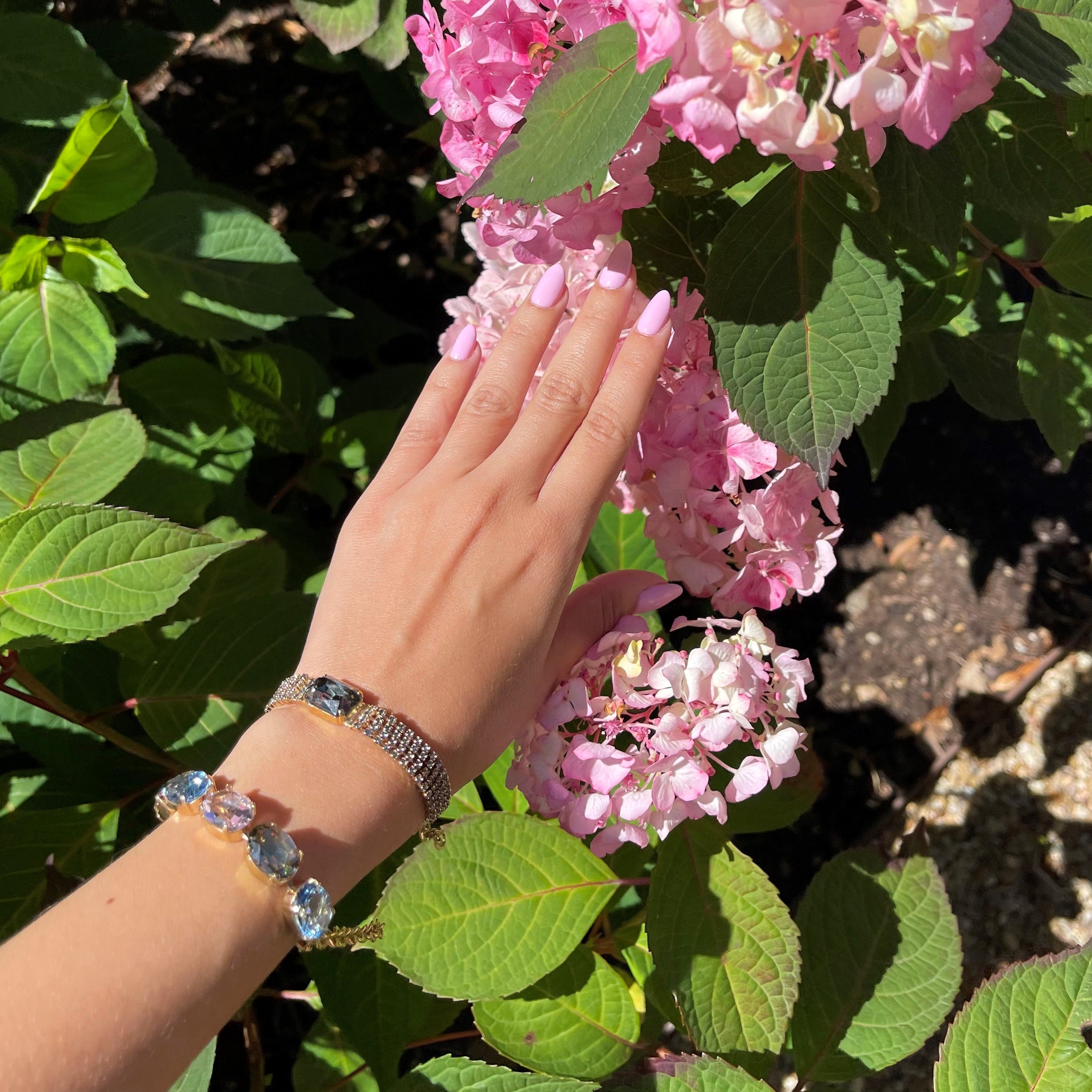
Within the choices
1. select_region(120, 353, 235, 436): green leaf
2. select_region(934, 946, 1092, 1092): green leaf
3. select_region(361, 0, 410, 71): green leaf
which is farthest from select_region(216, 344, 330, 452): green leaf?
select_region(934, 946, 1092, 1092): green leaf

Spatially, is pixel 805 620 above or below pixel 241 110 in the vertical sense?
below

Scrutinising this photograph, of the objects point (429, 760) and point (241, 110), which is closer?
point (429, 760)

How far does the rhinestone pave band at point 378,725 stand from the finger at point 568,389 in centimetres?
29

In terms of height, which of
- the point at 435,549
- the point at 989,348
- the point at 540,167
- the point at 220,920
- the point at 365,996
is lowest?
the point at 365,996

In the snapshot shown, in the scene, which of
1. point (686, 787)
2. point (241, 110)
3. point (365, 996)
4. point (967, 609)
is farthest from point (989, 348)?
point (241, 110)

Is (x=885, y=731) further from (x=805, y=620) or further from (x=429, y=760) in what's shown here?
(x=429, y=760)

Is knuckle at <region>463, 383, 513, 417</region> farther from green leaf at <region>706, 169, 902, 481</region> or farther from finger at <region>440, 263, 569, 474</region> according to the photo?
green leaf at <region>706, 169, 902, 481</region>

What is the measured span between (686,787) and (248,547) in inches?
33.3

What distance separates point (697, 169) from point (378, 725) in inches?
23.8

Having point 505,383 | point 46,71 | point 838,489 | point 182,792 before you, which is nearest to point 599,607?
point 505,383

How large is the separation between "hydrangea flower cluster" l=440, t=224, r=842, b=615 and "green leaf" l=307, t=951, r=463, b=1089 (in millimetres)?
661

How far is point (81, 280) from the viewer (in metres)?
1.27

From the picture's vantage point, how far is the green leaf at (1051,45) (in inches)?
29.8

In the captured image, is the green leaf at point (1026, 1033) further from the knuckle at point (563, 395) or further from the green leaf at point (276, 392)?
the green leaf at point (276, 392)
